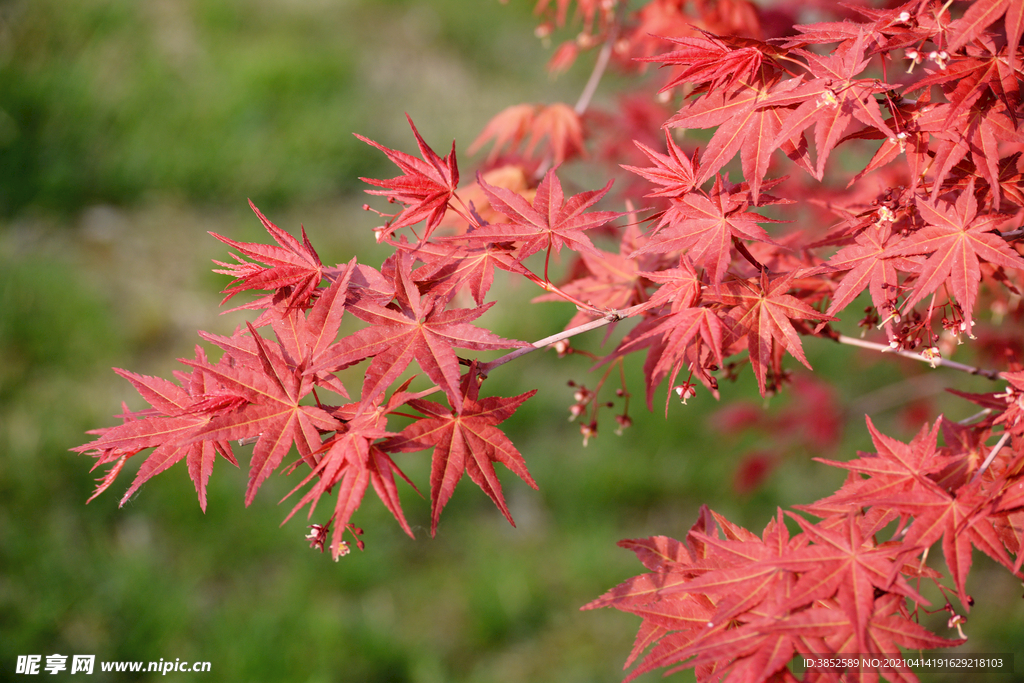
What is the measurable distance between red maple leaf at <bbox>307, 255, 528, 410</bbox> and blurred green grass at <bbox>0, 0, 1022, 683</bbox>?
158 cm

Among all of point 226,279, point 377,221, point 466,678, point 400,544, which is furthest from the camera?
point 377,221

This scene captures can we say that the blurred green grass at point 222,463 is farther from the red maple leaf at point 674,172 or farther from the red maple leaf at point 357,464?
the red maple leaf at point 674,172

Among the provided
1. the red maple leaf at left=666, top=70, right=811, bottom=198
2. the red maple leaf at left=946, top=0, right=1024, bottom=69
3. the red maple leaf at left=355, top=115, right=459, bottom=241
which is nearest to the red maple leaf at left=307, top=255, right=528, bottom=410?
the red maple leaf at left=355, top=115, right=459, bottom=241

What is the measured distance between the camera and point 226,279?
322cm

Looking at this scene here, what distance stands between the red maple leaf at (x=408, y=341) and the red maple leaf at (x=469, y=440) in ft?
0.24

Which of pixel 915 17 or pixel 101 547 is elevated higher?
pixel 915 17

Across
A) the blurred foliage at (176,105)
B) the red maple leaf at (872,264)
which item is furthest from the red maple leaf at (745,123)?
the blurred foliage at (176,105)

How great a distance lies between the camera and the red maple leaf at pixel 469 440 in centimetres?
91

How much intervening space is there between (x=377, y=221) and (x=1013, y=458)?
352 cm

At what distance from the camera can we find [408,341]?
0.87 metres

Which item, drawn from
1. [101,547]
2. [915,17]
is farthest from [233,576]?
[915,17]

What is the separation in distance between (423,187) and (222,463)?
196 centimetres

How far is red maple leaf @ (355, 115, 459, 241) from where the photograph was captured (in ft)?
3.28

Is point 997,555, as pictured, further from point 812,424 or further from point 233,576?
point 233,576
